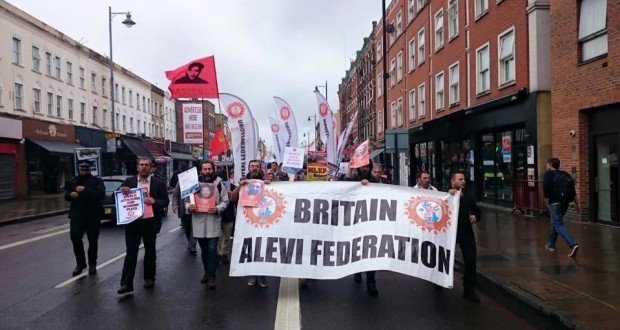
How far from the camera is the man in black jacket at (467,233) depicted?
21.8 feet

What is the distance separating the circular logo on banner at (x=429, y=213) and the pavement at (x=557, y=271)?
4.03 feet

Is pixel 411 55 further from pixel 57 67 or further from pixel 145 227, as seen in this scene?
pixel 145 227

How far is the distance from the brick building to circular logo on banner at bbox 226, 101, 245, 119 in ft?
27.0

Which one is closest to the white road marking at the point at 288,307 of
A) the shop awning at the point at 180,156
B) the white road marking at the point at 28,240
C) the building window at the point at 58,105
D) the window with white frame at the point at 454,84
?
the white road marking at the point at 28,240

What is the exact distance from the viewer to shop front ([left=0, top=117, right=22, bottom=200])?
2633 cm

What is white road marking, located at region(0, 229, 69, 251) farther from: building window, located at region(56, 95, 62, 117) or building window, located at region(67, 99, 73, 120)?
building window, located at region(67, 99, 73, 120)

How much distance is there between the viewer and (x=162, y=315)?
5.89 meters

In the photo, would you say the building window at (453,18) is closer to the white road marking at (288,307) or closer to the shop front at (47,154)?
the white road marking at (288,307)

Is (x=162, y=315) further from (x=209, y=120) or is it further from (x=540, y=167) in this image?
(x=209, y=120)

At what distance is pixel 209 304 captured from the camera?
639cm

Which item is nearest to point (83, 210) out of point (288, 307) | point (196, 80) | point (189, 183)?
point (189, 183)

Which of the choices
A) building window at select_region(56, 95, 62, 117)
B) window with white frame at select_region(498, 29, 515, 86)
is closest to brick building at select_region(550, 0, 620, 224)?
window with white frame at select_region(498, 29, 515, 86)

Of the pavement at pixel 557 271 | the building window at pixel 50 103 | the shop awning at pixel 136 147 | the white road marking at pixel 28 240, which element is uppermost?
the building window at pixel 50 103

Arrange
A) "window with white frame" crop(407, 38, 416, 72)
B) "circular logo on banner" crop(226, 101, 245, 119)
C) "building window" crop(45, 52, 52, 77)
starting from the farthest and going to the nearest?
"building window" crop(45, 52, 52, 77) < "window with white frame" crop(407, 38, 416, 72) < "circular logo on banner" crop(226, 101, 245, 119)
